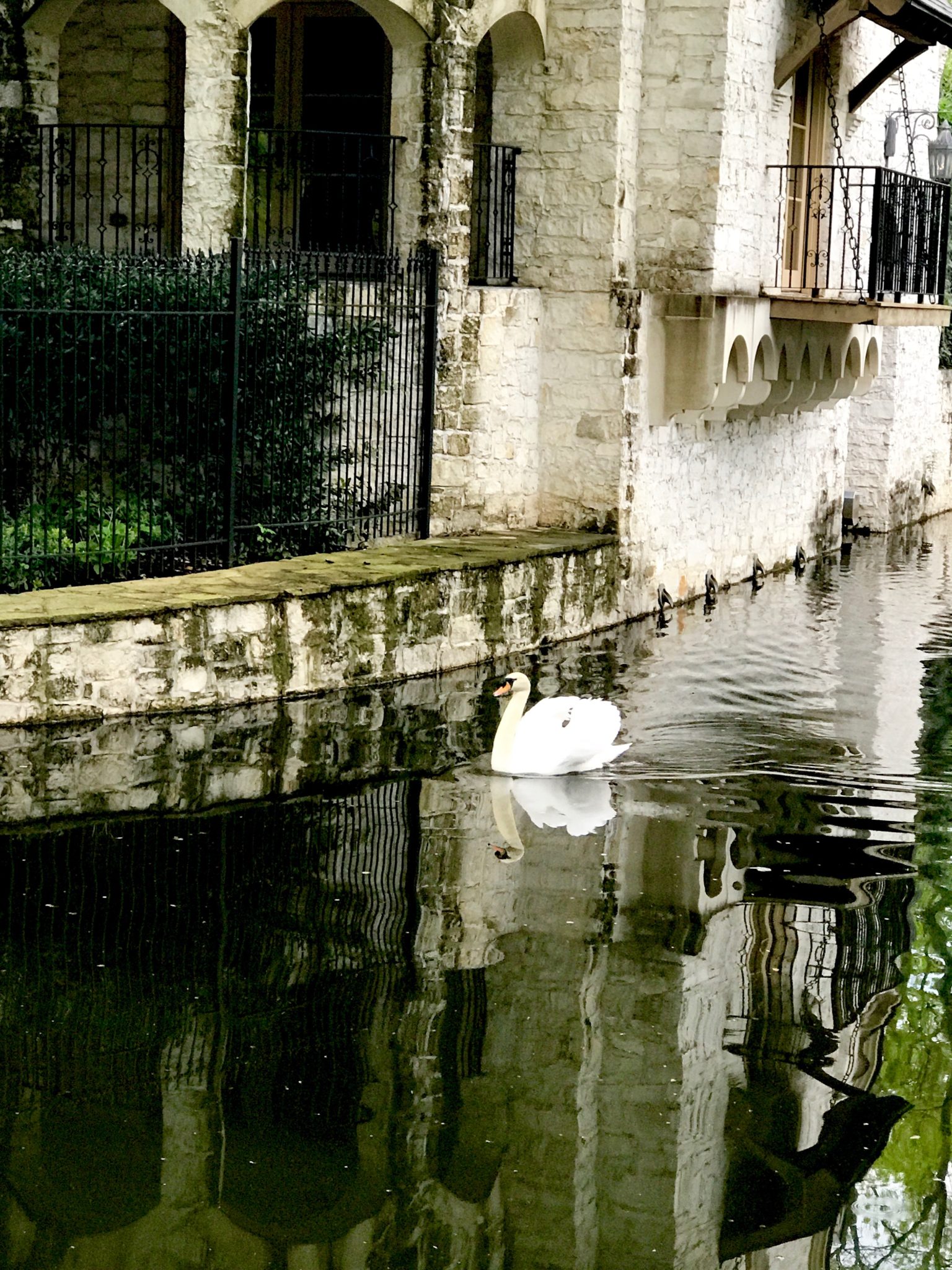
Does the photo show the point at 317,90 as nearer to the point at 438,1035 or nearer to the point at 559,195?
the point at 559,195

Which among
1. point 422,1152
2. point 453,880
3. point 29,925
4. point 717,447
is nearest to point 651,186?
point 717,447

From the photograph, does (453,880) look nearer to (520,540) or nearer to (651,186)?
(520,540)

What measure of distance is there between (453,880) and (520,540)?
20.4 ft

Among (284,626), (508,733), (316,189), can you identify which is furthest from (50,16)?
(508,733)

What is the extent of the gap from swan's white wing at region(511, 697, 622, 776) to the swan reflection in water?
87 millimetres

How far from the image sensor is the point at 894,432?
21.9 m

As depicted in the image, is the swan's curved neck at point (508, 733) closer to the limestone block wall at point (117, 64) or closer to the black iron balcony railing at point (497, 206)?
the black iron balcony railing at point (497, 206)

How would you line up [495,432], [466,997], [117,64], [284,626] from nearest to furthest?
[466,997] → [284,626] → [495,432] → [117,64]

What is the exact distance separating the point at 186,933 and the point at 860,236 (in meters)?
13.7

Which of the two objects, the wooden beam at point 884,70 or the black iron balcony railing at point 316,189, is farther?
the wooden beam at point 884,70

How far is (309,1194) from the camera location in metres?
4.86

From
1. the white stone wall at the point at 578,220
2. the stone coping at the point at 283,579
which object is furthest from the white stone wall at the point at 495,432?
the stone coping at the point at 283,579

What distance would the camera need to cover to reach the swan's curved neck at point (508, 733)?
9.41 m

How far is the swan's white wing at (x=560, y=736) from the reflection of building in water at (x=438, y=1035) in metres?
0.57
